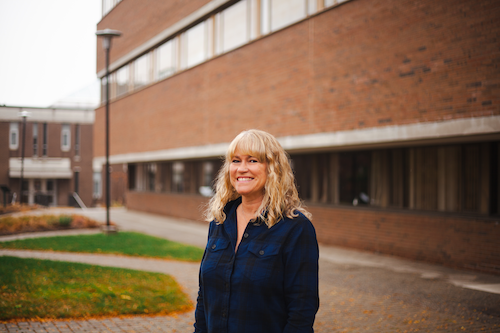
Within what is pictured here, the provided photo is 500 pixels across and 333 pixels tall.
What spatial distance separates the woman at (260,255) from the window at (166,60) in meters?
19.0

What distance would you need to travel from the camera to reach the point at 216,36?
57.1ft

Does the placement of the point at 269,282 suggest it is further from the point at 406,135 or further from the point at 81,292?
the point at 406,135

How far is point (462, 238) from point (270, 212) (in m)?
8.41

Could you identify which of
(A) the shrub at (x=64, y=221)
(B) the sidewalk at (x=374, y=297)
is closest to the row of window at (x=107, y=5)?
(A) the shrub at (x=64, y=221)

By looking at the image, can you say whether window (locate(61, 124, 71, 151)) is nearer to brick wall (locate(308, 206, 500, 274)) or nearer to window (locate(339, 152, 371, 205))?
brick wall (locate(308, 206, 500, 274))

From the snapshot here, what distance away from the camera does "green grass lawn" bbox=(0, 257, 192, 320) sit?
6180mm

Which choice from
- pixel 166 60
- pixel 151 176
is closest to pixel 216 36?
pixel 166 60

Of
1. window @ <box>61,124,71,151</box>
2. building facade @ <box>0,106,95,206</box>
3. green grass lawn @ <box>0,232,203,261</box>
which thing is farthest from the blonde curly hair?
window @ <box>61,124,71,151</box>

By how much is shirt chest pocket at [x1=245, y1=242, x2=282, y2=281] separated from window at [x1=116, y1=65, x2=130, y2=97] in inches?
965

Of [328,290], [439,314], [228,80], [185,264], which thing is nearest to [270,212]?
[439,314]

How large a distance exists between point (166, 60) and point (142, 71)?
2834 millimetres

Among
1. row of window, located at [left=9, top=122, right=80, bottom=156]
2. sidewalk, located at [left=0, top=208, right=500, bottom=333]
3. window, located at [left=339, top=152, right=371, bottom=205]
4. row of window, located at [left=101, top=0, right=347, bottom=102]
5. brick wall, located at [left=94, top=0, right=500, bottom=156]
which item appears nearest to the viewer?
sidewalk, located at [left=0, top=208, right=500, bottom=333]

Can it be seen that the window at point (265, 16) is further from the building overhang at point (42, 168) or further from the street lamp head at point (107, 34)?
the building overhang at point (42, 168)

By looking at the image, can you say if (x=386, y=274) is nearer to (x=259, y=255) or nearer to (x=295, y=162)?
(x=295, y=162)
